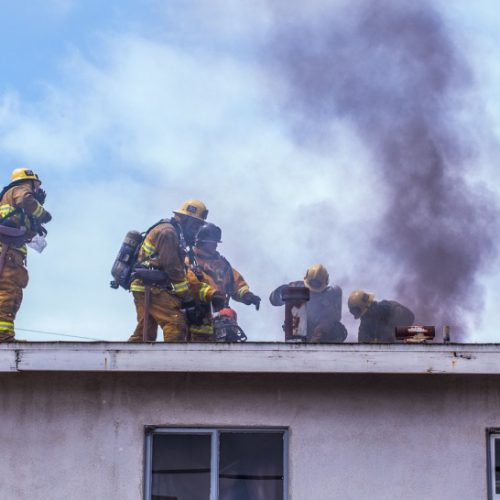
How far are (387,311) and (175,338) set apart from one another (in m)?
2.57

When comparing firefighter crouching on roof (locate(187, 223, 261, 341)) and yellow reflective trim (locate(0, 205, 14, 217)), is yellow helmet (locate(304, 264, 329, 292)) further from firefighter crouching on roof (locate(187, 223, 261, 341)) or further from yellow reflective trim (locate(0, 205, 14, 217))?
yellow reflective trim (locate(0, 205, 14, 217))

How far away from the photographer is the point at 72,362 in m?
7.55

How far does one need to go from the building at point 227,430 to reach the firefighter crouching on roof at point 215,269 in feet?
12.8

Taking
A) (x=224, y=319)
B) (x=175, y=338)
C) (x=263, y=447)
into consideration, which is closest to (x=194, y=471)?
(x=263, y=447)

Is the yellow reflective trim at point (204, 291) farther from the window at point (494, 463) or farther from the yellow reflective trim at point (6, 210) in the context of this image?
the window at point (494, 463)

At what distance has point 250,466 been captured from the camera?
304 inches

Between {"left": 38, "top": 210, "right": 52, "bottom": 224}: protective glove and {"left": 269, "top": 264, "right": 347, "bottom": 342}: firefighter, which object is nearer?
{"left": 38, "top": 210, "right": 52, "bottom": 224}: protective glove

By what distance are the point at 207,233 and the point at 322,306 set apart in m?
1.57

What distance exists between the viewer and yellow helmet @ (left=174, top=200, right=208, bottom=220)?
11.5m

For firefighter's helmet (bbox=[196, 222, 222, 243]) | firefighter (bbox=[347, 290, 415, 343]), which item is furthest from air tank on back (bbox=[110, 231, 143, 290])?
firefighter (bbox=[347, 290, 415, 343])

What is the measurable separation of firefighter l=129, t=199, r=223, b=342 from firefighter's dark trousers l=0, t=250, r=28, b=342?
1.09m

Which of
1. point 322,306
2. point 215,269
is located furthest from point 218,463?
point 322,306

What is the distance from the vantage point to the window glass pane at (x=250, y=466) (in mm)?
7695

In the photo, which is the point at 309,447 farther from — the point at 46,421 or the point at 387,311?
the point at 387,311
